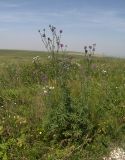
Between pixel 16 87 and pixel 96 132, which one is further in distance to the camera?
pixel 16 87

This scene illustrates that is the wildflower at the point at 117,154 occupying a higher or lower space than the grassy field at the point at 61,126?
lower

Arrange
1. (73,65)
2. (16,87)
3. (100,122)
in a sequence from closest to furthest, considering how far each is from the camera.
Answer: (100,122) < (16,87) < (73,65)

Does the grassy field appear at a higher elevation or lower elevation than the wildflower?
higher

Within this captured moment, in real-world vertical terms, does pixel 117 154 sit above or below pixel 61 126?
below

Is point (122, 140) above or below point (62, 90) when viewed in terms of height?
below

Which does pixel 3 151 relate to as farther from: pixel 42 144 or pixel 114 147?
pixel 114 147

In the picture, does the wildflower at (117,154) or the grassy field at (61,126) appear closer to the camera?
the grassy field at (61,126)

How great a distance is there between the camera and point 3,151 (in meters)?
6.73

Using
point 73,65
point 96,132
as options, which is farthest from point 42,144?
point 73,65

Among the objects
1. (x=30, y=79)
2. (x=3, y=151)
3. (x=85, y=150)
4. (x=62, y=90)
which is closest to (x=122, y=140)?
(x=85, y=150)

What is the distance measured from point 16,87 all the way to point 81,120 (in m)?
3.81

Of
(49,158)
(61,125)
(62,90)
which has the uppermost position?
(62,90)

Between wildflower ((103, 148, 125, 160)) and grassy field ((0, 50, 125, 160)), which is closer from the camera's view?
grassy field ((0, 50, 125, 160))

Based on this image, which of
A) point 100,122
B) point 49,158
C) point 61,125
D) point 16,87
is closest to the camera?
point 49,158
